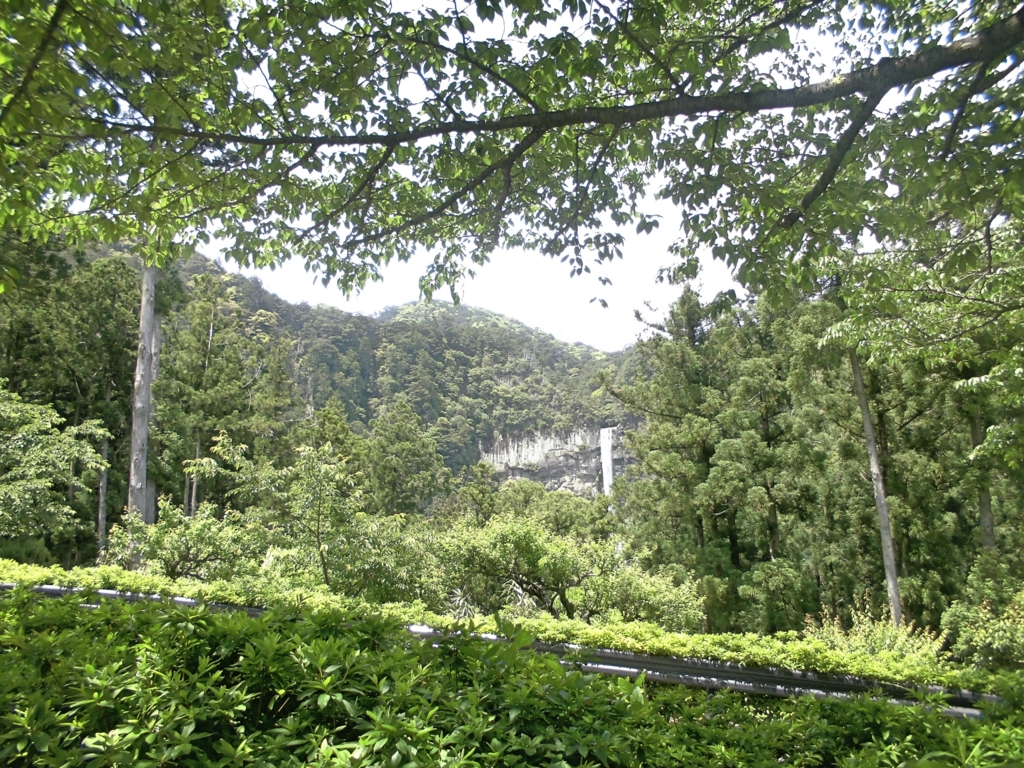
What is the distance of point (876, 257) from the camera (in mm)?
4746

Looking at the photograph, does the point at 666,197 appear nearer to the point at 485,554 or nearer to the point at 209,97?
the point at 209,97

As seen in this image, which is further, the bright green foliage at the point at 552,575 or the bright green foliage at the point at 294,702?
the bright green foliage at the point at 552,575

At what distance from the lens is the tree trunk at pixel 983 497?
10.3 meters

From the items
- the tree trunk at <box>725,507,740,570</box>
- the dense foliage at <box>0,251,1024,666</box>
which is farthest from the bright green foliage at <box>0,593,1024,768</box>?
the tree trunk at <box>725,507,740,570</box>

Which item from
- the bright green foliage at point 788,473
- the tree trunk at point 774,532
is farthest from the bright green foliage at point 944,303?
the tree trunk at point 774,532

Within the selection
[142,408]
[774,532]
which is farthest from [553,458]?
[142,408]

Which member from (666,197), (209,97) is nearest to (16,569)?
(209,97)

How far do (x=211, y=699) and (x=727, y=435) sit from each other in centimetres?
1406

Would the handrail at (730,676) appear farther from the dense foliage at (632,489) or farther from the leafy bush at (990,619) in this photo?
the leafy bush at (990,619)

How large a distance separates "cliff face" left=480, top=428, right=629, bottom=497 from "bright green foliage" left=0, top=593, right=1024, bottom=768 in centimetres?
5533

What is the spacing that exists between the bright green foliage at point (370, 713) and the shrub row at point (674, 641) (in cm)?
128

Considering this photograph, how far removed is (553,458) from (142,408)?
51168 mm

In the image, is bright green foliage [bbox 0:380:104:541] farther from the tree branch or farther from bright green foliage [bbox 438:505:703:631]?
the tree branch

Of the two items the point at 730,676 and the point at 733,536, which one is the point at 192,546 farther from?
the point at 733,536
